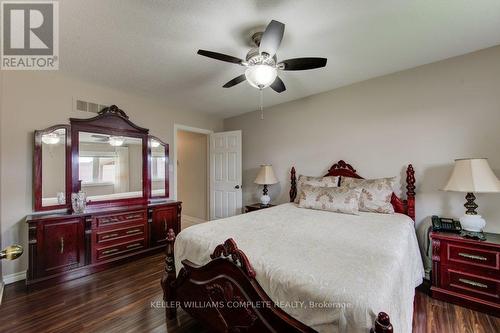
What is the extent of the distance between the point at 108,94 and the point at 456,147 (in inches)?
182

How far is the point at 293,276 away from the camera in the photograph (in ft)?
3.86

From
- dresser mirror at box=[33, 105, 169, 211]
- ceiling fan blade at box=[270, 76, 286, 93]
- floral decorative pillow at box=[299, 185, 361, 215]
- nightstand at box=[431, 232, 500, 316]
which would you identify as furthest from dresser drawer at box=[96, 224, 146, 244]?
nightstand at box=[431, 232, 500, 316]

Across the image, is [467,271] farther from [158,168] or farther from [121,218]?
[158,168]

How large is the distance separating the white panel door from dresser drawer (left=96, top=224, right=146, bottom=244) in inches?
62.7

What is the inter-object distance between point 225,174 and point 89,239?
2.42 metres

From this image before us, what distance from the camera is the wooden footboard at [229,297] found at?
1.22 m

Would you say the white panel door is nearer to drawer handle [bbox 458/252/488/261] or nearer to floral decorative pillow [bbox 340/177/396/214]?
floral decorative pillow [bbox 340/177/396/214]

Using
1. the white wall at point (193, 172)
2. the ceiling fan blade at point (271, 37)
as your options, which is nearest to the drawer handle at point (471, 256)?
the ceiling fan blade at point (271, 37)

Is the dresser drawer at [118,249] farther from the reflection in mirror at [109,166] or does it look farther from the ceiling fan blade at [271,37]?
the ceiling fan blade at [271,37]

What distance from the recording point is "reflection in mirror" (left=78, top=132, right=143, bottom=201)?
303cm

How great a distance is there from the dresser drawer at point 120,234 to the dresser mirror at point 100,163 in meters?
0.44

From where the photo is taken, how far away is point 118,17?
6.03ft

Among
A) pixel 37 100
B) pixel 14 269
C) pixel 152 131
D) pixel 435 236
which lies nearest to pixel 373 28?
pixel 435 236

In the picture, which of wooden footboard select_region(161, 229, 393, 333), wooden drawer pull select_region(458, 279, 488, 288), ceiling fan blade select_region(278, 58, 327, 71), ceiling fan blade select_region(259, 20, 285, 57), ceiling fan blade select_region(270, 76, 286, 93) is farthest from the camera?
ceiling fan blade select_region(270, 76, 286, 93)
